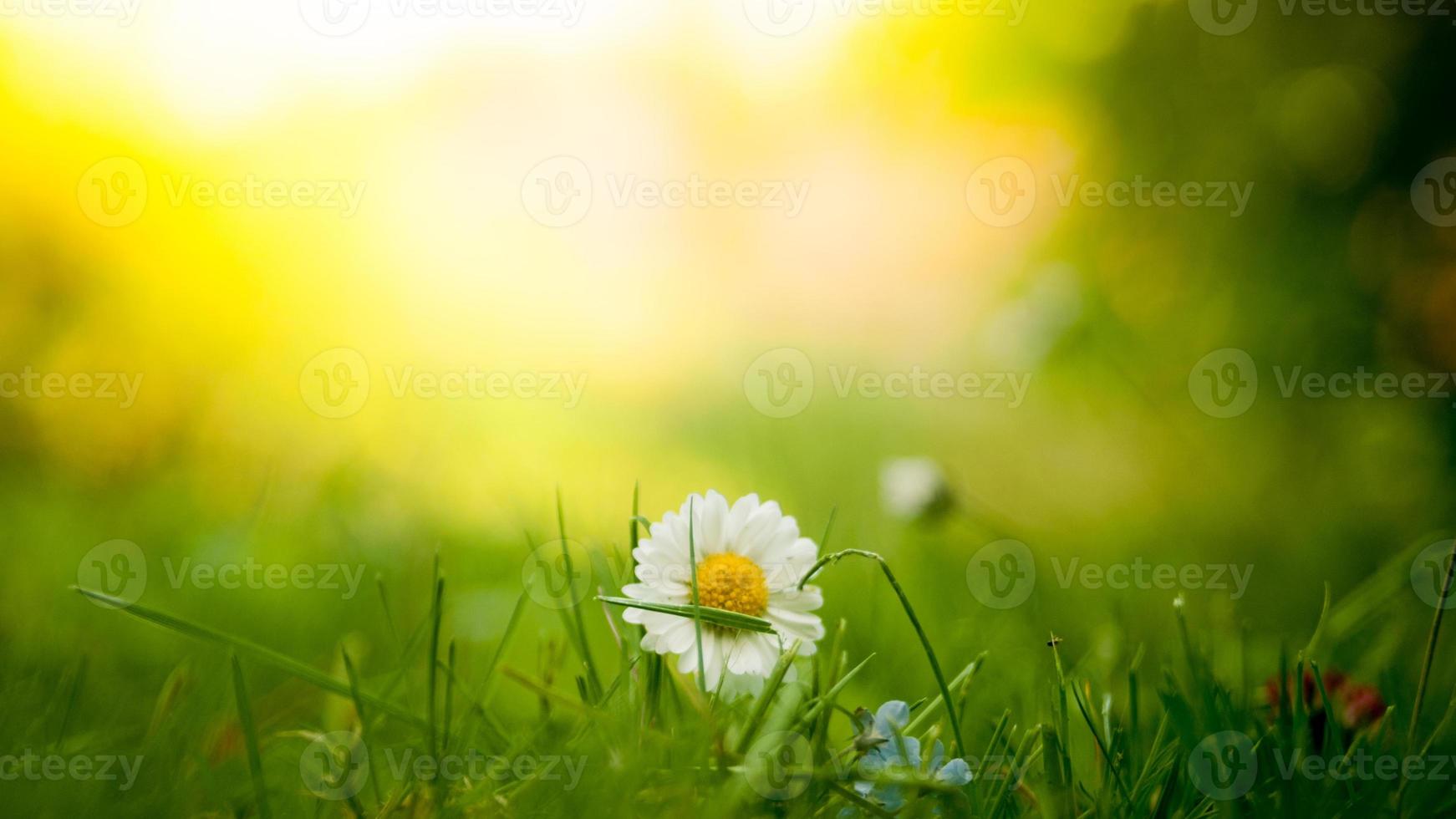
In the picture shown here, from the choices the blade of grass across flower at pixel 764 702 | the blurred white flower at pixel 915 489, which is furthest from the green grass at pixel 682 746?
the blurred white flower at pixel 915 489

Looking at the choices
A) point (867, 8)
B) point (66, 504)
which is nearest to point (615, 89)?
point (867, 8)

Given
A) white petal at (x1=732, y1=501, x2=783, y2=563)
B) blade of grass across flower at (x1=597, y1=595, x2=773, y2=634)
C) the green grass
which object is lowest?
the green grass

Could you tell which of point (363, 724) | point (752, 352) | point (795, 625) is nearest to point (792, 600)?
point (795, 625)

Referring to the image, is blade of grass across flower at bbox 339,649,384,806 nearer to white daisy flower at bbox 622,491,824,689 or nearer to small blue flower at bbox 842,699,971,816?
white daisy flower at bbox 622,491,824,689

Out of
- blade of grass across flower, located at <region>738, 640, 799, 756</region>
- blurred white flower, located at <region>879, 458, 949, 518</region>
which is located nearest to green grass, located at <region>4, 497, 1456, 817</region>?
blade of grass across flower, located at <region>738, 640, 799, 756</region>

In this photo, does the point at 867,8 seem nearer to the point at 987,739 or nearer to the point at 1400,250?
the point at 1400,250

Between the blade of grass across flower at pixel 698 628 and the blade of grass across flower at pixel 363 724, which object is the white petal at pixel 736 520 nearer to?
the blade of grass across flower at pixel 698 628

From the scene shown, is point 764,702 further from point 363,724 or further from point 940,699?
point 363,724
